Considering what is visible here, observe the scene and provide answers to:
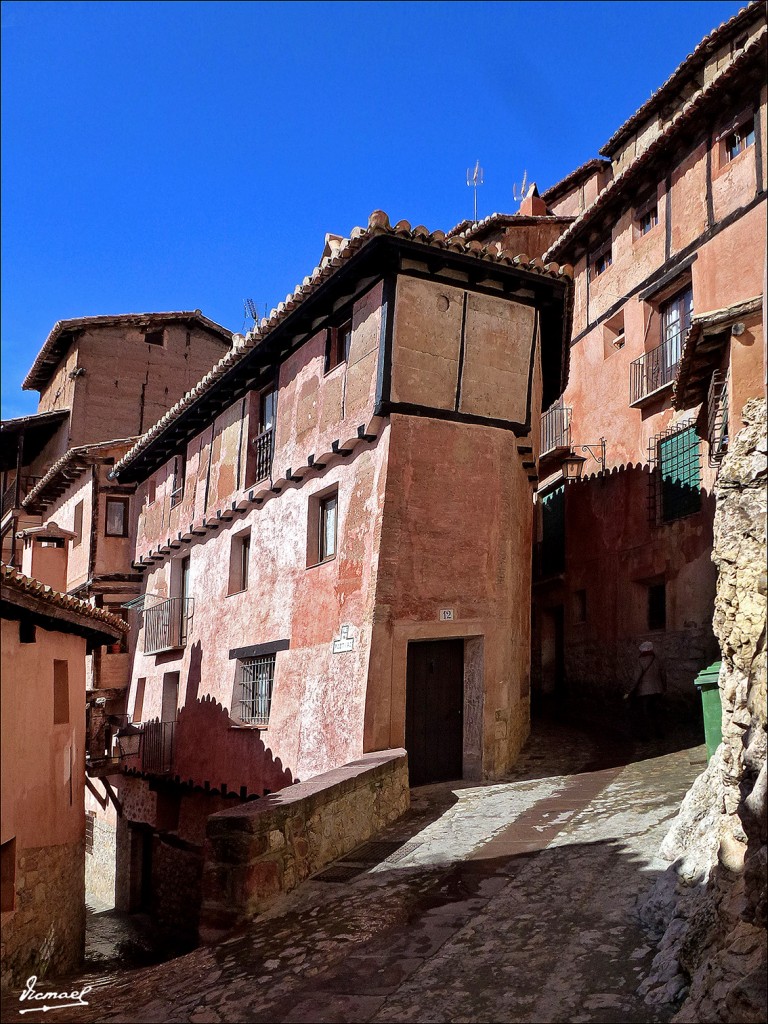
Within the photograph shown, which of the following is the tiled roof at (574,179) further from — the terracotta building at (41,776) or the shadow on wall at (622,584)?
the terracotta building at (41,776)

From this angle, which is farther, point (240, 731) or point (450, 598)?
point (240, 731)

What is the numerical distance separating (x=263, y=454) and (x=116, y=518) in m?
9.10

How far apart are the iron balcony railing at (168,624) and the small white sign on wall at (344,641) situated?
710 centimetres

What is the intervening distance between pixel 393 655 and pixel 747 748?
7.95 meters

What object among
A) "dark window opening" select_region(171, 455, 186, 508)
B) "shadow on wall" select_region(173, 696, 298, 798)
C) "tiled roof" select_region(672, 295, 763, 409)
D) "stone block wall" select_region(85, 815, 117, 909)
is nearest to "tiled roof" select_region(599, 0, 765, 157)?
"tiled roof" select_region(672, 295, 763, 409)

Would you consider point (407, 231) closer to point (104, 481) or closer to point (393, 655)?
point (393, 655)

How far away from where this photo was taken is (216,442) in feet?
65.0

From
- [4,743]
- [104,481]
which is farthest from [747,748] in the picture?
[104,481]

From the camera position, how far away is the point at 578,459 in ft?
74.1

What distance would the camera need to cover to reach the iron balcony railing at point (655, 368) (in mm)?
19172

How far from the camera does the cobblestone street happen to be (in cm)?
629

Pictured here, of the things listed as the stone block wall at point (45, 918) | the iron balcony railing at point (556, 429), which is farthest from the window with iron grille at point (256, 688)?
the iron balcony railing at point (556, 429)

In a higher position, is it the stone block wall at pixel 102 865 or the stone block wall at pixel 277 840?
the stone block wall at pixel 277 840

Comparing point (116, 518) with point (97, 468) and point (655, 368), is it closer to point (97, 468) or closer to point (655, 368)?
point (97, 468)
